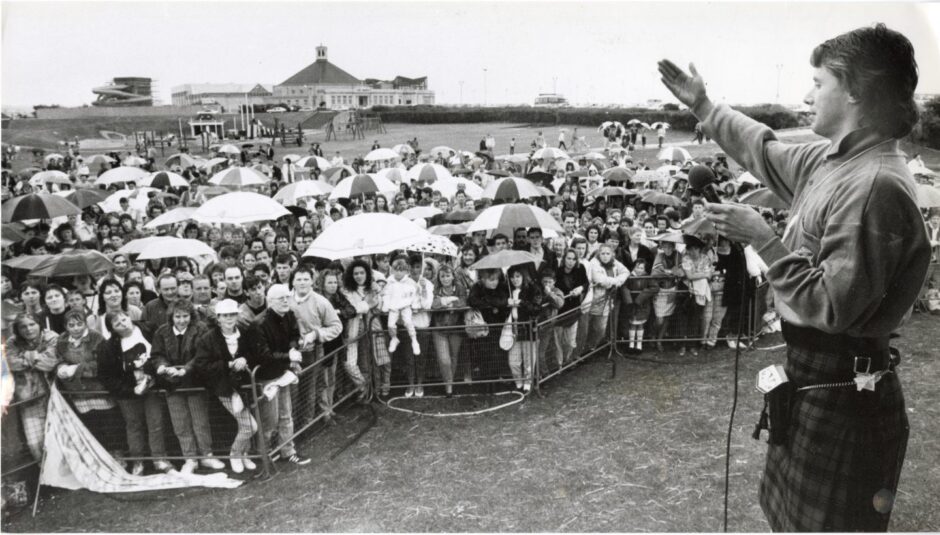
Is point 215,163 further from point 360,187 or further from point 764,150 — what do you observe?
point 764,150

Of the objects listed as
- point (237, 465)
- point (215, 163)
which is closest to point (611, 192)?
point (237, 465)

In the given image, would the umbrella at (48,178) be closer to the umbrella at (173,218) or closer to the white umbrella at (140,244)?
the umbrella at (173,218)

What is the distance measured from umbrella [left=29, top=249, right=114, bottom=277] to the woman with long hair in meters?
1.69

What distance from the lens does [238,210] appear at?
10195mm

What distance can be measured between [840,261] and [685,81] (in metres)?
1.05

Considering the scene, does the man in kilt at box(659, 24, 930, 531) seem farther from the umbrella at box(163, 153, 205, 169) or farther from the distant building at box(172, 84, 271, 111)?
the distant building at box(172, 84, 271, 111)

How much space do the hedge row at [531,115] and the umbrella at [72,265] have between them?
45.9 meters

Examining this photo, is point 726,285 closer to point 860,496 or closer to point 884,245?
point 860,496

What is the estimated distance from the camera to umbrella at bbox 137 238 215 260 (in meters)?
8.06

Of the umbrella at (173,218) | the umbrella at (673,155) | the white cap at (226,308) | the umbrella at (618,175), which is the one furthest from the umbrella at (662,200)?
the white cap at (226,308)

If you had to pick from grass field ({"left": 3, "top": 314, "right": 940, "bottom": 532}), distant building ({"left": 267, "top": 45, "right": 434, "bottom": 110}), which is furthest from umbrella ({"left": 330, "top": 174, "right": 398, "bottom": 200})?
distant building ({"left": 267, "top": 45, "right": 434, "bottom": 110})

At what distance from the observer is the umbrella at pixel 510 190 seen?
12570mm

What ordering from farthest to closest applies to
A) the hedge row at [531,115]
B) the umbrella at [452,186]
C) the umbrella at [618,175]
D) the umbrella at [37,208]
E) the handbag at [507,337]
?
the hedge row at [531,115] < the umbrella at [618,175] < the umbrella at [452,186] < the umbrella at [37,208] < the handbag at [507,337]

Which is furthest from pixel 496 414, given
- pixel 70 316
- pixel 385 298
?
pixel 70 316
